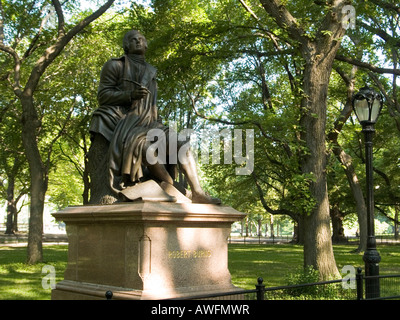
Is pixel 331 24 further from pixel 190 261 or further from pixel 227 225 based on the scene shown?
pixel 190 261

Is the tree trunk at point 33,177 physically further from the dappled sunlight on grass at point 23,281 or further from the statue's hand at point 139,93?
the statue's hand at point 139,93

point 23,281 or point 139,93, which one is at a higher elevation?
point 139,93

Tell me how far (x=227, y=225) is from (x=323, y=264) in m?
6.30

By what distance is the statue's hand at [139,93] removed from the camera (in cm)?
909

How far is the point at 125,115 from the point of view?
928 centimetres

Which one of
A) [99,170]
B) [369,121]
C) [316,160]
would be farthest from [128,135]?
[316,160]

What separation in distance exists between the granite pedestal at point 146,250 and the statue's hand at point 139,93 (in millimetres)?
2032

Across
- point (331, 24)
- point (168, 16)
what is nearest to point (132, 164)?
point (331, 24)

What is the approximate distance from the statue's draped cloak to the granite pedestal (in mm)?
787

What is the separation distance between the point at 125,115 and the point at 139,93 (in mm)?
482

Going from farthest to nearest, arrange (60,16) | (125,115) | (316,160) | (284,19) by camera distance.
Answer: (60,16)
(284,19)
(316,160)
(125,115)

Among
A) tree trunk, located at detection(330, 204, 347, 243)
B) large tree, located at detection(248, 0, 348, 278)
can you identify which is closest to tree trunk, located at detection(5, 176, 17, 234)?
tree trunk, located at detection(330, 204, 347, 243)

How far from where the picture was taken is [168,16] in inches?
910

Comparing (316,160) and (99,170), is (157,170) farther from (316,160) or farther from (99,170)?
(316,160)
